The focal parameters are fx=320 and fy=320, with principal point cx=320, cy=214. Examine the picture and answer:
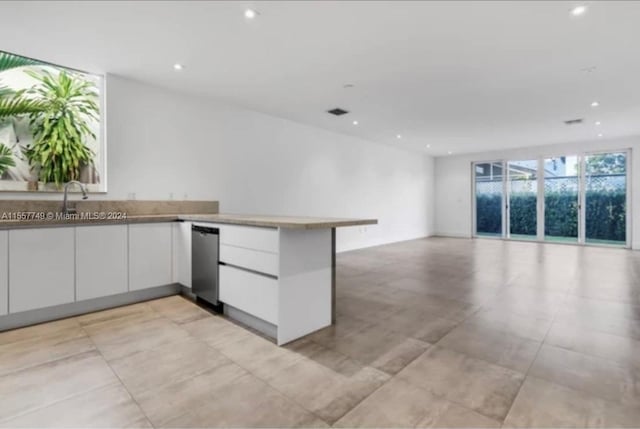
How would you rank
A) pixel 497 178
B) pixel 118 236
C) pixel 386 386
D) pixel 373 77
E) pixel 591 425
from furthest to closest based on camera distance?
pixel 497 178, pixel 373 77, pixel 118 236, pixel 386 386, pixel 591 425

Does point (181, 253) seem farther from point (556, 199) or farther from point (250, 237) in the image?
point (556, 199)

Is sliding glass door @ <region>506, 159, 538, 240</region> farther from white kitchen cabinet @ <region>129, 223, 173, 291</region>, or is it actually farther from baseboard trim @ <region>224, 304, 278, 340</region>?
white kitchen cabinet @ <region>129, 223, 173, 291</region>

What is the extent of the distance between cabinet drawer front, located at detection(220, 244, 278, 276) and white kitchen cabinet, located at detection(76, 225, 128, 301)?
1.18 m

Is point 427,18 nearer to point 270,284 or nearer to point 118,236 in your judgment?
point 270,284

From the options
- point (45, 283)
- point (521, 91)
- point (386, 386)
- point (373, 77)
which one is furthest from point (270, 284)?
point (521, 91)

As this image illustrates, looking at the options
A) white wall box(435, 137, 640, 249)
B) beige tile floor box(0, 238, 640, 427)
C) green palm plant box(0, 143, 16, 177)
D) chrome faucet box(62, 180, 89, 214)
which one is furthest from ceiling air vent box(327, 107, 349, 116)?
white wall box(435, 137, 640, 249)

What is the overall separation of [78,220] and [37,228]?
0.31m

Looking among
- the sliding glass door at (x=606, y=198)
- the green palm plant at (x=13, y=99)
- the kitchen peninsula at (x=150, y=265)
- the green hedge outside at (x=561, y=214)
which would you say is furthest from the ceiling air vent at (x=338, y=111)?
the sliding glass door at (x=606, y=198)

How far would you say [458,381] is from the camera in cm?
199

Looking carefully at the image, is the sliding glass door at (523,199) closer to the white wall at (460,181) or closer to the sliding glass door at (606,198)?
the white wall at (460,181)

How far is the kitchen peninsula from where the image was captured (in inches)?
102

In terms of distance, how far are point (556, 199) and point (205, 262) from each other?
927 cm

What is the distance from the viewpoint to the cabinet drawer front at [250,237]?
8.39 ft

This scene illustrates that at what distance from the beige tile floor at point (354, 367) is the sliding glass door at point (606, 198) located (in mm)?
5442
